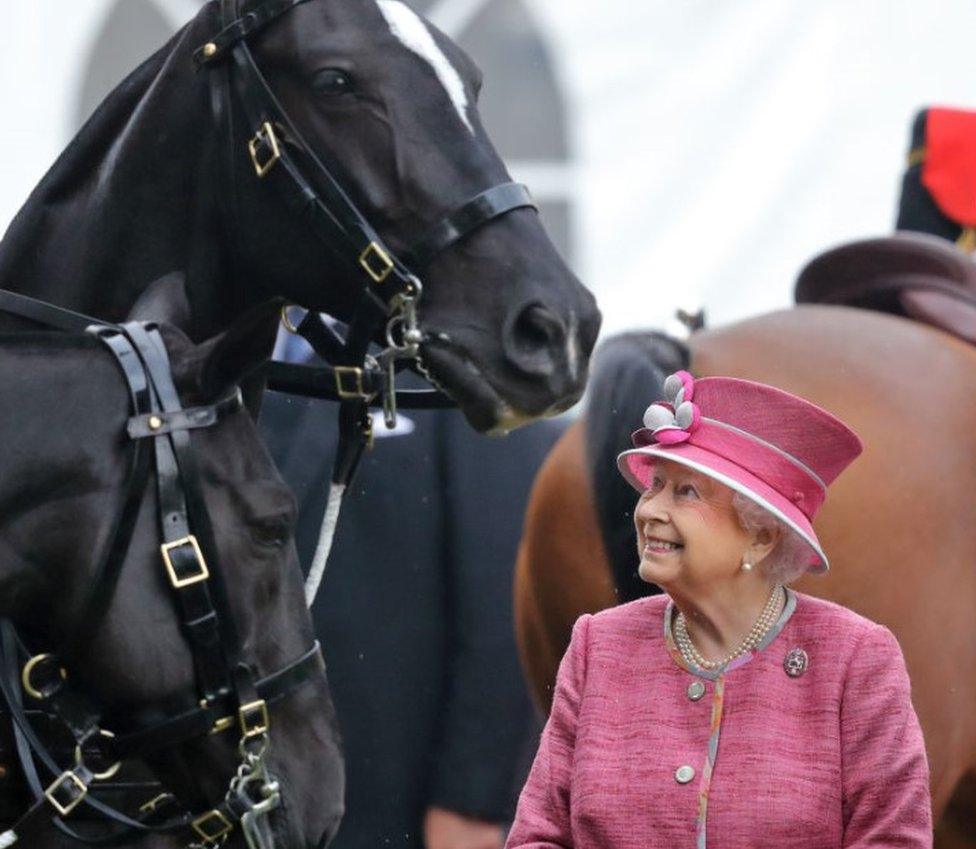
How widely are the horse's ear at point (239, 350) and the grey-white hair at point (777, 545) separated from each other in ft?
2.34

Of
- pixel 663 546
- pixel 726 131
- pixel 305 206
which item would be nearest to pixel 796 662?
pixel 663 546

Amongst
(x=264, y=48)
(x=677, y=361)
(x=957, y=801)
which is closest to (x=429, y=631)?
(x=677, y=361)

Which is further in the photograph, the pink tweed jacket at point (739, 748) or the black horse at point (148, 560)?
the black horse at point (148, 560)

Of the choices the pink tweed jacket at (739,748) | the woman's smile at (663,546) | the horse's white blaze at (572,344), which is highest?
the horse's white blaze at (572,344)

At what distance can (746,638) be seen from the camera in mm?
2566

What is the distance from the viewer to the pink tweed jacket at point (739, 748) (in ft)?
7.95

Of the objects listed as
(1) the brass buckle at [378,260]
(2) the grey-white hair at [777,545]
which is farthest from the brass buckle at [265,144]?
(2) the grey-white hair at [777,545]

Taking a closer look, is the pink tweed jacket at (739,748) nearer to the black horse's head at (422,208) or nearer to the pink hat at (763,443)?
the pink hat at (763,443)

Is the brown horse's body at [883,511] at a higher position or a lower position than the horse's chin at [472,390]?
lower

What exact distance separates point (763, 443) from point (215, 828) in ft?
3.14

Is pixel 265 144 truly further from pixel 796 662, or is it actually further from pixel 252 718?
pixel 796 662

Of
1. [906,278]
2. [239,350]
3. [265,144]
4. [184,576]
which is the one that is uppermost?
[265,144]

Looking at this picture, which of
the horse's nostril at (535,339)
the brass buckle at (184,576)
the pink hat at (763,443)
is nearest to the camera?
the pink hat at (763,443)

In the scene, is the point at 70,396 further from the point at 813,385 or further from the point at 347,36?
the point at 813,385
